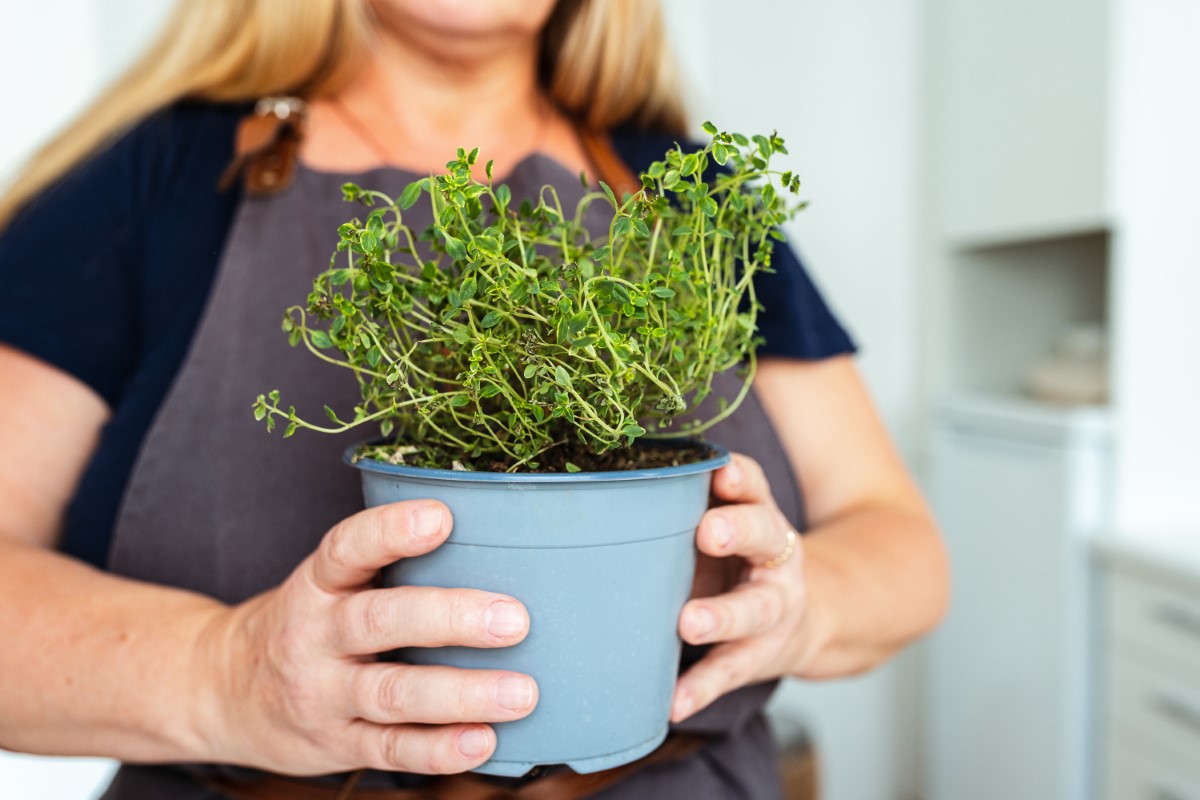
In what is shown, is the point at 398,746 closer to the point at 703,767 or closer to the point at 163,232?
the point at 703,767

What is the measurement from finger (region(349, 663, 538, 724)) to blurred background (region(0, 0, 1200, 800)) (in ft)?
4.92

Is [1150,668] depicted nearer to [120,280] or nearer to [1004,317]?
[1004,317]

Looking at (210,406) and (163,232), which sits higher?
(163,232)

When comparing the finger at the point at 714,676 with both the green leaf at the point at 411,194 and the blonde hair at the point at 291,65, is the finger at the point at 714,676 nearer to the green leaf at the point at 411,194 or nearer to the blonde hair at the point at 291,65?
the green leaf at the point at 411,194

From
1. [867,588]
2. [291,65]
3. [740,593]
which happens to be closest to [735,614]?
[740,593]

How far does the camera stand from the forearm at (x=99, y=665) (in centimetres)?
60

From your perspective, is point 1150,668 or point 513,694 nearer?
point 513,694

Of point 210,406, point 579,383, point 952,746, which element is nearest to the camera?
point 579,383

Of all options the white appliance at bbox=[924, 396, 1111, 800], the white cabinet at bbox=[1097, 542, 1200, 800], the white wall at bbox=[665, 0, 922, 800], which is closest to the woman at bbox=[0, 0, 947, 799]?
the white cabinet at bbox=[1097, 542, 1200, 800]

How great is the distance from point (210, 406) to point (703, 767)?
18.8 inches

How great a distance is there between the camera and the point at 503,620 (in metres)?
0.44

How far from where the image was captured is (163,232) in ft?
2.62

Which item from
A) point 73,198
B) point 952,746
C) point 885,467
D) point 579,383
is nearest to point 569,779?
point 579,383

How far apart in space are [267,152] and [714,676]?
546 millimetres
